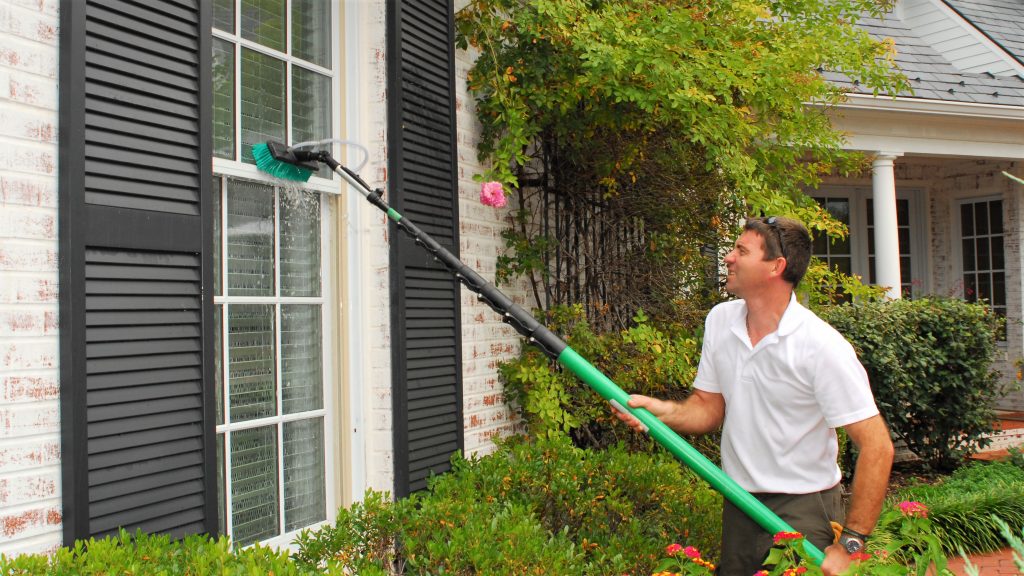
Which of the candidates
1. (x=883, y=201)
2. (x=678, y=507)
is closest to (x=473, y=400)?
(x=678, y=507)

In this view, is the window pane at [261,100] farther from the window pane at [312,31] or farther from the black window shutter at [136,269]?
the black window shutter at [136,269]

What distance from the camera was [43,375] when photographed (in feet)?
7.77

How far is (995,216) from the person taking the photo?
11.4 m

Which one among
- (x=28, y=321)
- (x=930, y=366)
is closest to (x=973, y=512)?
(x=930, y=366)

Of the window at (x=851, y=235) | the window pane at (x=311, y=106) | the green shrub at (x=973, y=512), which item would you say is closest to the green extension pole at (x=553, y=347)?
the window pane at (x=311, y=106)

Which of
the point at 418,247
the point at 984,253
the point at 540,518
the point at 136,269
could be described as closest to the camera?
the point at 136,269

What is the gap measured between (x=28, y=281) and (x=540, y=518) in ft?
7.01

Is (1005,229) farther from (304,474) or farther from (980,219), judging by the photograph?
(304,474)

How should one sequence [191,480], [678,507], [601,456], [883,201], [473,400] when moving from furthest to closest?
[883,201] < [473,400] < [601,456] < [678,507] < [191,480]

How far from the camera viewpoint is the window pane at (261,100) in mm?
3309

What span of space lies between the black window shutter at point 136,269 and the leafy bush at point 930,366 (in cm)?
530

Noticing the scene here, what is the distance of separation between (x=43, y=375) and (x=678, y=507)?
2.40 m

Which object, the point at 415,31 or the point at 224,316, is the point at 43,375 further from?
the point at 415,31

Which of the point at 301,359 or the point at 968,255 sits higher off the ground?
the point at 968,255
